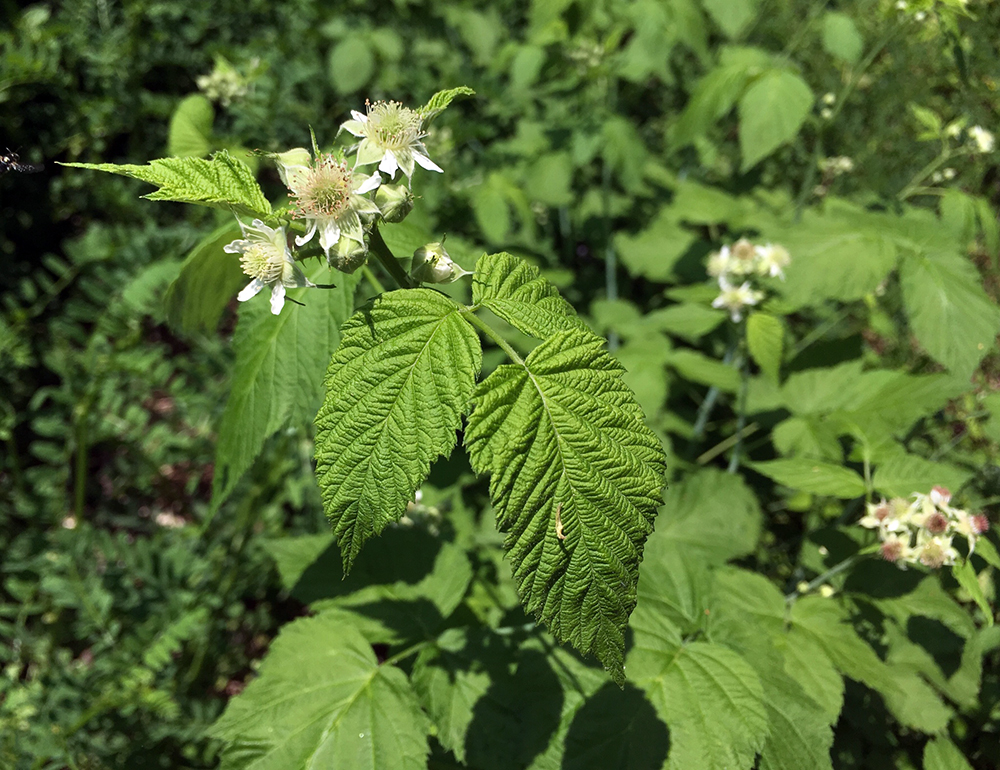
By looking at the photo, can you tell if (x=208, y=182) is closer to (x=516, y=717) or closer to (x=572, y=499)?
(x=572, y=499)

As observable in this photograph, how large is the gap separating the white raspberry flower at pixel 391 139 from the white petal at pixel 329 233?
15 cm

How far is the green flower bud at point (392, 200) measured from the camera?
1253mm

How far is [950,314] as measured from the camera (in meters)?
2.47

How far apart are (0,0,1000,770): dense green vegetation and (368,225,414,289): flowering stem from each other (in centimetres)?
1

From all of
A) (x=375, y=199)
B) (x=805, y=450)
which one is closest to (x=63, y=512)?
(x=375, y=199)

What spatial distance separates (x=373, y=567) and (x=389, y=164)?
137 cm

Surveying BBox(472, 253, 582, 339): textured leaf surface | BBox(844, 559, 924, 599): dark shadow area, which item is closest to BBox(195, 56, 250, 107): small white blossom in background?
BBox(472, 253, 582, 339): textured leaf surface

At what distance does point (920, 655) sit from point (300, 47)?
5475 mm

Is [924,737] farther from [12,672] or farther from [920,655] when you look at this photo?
[12,672]

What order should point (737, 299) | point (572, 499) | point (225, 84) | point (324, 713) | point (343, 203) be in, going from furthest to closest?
point (225, 84)
point (737, 299)
point (324, 713)
point (343, 203)
point (572, 499)

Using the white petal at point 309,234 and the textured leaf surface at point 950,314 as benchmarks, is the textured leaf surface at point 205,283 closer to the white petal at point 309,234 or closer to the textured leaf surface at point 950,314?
the white petal at point 309,234

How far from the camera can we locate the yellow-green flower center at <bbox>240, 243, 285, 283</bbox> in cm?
128

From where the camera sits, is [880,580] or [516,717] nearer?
[516,717]

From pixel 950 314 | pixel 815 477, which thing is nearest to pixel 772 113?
pixel 950 314
